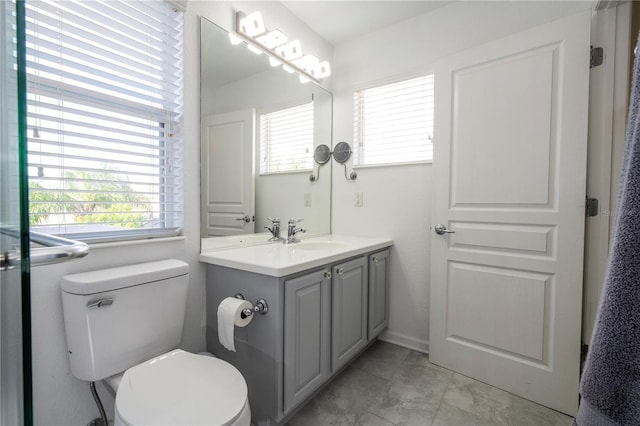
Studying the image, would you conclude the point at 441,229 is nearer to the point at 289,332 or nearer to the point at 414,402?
the point at 414,402

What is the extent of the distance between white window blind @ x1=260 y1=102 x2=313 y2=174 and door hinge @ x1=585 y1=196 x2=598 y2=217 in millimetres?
1678

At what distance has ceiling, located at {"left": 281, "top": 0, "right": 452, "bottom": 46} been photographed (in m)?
1.88

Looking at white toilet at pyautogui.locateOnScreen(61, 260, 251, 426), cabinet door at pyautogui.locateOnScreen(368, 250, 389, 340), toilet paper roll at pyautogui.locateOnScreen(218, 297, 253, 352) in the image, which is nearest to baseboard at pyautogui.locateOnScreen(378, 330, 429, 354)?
cabinet door at pyautogui.locateOnScreen(368, 250, 389, 340)

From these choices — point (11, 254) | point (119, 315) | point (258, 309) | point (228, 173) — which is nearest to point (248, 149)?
point (228, 173)

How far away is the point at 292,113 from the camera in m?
2.13

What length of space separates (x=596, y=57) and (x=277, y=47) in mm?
1732

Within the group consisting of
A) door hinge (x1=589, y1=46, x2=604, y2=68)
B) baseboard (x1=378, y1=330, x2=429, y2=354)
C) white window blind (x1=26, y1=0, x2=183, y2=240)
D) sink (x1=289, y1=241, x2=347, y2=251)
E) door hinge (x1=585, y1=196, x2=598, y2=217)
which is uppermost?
door hinge (x1=589, y1=46, x2=604, y2=68)

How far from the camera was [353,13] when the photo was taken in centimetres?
198

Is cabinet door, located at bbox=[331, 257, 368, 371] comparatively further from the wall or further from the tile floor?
the wall

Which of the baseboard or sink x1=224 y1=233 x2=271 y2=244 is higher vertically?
sink x1=224 y1=233 x2=271 y2=244

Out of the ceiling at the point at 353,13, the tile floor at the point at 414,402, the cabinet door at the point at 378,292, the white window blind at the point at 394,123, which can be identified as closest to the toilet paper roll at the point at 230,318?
the tile floor at the point at 414,402

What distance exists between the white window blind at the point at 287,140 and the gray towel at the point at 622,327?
1.75m

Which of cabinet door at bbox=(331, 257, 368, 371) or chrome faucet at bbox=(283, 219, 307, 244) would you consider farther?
chrome faucet at bbox=(283, 219, 307, 244)

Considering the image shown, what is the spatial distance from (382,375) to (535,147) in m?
1.56
